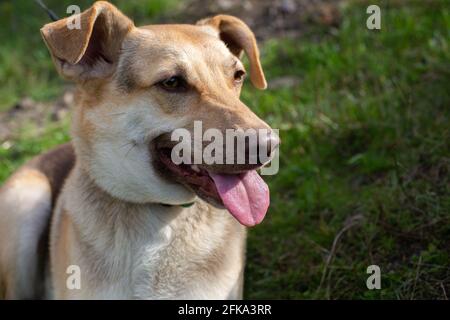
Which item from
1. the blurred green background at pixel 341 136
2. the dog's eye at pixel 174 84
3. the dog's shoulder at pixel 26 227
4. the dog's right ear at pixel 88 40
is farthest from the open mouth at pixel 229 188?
the dog's shoulder at pixel 26 227

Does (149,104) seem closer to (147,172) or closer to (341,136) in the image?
(147,172)

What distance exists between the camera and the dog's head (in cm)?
347

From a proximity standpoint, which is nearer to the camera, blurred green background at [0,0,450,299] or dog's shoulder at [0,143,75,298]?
blurred green background at [0,0,450,299]

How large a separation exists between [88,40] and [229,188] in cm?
103

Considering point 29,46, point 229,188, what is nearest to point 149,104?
point 229,188

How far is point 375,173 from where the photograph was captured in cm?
498

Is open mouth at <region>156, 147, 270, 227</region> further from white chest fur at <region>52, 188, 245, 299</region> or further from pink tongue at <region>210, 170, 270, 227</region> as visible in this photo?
white chest fur at <region>52, 188, 245, 299</region>

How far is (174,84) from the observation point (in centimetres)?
357

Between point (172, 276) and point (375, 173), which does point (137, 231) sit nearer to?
point (172, 276)

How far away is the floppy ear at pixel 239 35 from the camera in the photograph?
4.29 m

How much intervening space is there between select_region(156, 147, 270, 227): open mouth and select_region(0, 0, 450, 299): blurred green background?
3.26 ft

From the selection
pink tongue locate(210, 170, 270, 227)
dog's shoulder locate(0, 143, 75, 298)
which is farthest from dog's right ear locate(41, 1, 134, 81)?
dog's shoulder locate(0, 143, 75, 298)

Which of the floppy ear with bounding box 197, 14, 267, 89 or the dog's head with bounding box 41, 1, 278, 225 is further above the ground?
the floppy ear with bounding box 197, 14, 267, 89
